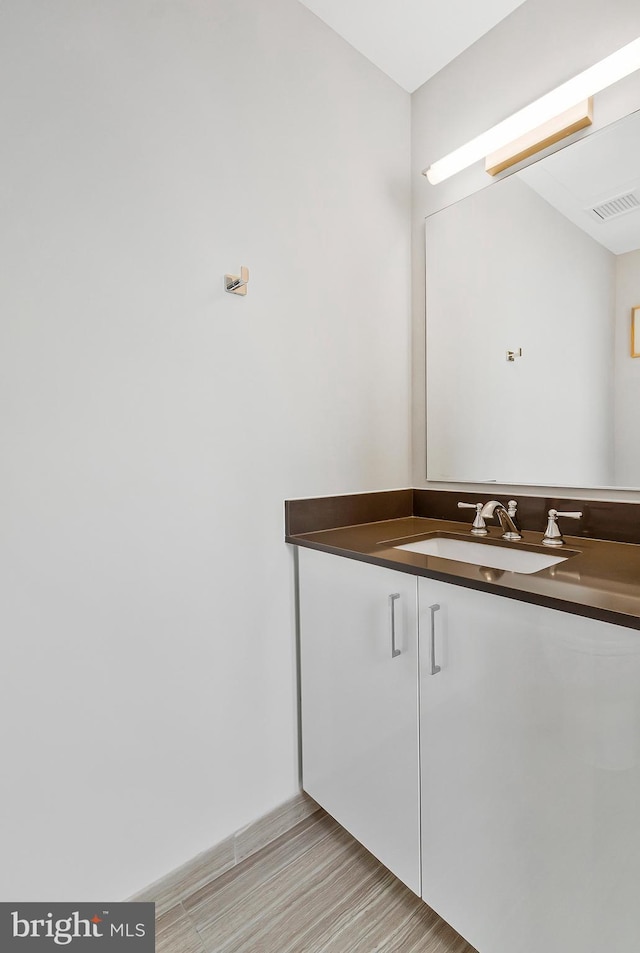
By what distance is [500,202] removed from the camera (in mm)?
1553

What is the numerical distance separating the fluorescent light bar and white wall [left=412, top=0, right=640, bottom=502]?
55mm

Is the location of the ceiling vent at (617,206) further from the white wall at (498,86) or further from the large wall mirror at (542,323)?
the white wall at (498,86)

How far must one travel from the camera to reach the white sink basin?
1303 mm

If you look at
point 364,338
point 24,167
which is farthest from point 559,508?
point 24,167

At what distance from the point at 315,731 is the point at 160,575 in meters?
0.68

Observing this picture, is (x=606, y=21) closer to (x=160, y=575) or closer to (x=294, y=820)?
(x=160, y=575)

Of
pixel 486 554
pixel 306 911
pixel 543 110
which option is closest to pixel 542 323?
pixel 543 110

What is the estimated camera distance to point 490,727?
37.5 inches

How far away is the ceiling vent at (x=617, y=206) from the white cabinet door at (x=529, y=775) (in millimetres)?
1118

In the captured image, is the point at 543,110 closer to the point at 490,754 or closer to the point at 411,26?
the point at 411,26

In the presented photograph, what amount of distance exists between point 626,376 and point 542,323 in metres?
0.30

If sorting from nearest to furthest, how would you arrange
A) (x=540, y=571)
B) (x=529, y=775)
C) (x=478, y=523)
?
(x=529, y=775) → (x=540, y=571) → (x=478, y=523)

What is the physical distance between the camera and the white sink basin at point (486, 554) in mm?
1303

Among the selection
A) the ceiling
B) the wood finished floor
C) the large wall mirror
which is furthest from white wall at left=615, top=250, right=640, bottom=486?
the wood finished floor
